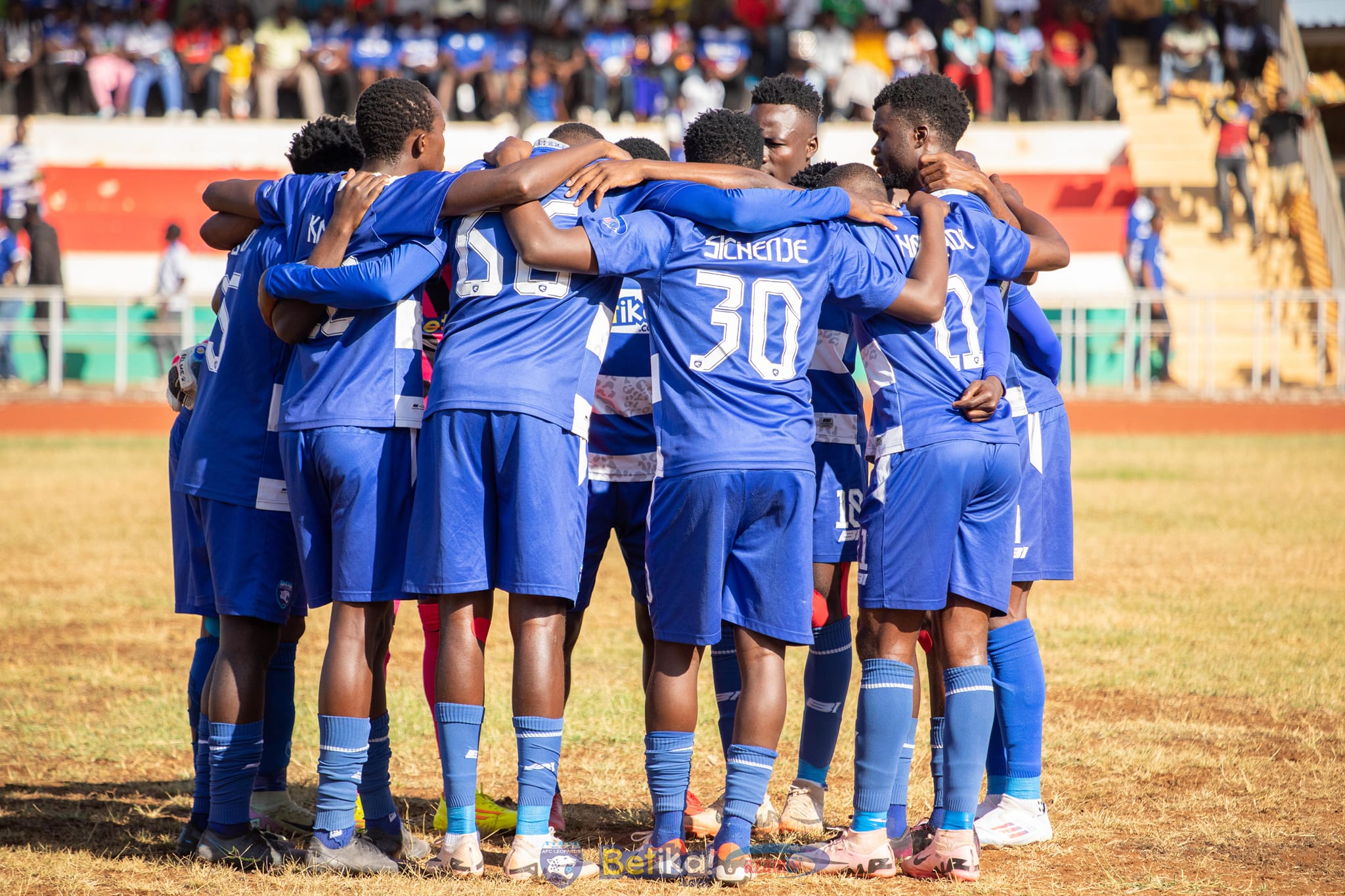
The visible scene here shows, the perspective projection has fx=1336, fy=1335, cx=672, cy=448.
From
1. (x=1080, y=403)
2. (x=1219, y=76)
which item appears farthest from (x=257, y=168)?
(x=1219, y=76)

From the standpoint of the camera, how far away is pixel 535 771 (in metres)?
4.40

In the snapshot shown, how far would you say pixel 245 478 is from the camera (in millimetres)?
4773

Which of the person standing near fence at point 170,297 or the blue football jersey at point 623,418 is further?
the person standing near fence at point 170,297

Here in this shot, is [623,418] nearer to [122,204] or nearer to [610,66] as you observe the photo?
[610,66]

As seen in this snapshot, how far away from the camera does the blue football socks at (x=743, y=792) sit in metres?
4.36

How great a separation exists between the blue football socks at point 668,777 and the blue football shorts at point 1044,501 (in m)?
1.52

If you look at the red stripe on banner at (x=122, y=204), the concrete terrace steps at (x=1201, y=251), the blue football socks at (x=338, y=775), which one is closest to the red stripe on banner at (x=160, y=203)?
the red stripe on banner at (x=122, y=204)

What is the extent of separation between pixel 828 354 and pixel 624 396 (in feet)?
2.62

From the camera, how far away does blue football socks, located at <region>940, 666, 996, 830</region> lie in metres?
4.54

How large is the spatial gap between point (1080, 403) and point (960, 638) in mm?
17544

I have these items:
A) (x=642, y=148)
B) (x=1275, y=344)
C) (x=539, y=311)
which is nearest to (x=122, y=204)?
(x=1275, y=344)

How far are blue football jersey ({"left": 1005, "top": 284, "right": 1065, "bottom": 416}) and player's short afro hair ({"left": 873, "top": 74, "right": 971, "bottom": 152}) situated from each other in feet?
2.23

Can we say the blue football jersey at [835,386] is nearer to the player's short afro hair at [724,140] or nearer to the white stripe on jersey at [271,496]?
the player's short afro hair at [724,140]

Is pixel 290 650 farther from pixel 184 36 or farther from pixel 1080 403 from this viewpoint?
pixel 184 36
